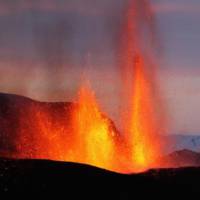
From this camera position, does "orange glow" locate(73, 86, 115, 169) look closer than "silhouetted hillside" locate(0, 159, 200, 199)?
No

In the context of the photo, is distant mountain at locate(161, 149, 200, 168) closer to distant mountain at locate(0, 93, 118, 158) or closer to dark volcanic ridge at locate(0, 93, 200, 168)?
dark volcanic ridge at locate(0, 93, 200, 168)

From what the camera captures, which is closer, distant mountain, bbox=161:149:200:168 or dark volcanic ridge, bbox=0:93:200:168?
distant mountain, bbox=161:149:200:168

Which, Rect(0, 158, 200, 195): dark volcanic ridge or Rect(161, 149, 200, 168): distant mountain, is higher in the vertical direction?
Rect(0, 158, 200, 195): dark volcanic ridge

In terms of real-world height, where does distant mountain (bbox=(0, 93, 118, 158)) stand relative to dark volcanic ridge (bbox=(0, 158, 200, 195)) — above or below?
below

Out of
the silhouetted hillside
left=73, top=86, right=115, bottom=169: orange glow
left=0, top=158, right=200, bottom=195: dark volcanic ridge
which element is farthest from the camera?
left=73, top=86, right=115, bottom=169: orange glow

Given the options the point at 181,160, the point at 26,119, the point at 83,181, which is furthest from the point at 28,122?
the point at 83,181

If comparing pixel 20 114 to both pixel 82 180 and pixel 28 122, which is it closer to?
pixel 28 122

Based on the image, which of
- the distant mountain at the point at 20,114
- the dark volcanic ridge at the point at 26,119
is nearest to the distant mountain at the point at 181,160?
the dark volcanic ridge at the point at 26,119

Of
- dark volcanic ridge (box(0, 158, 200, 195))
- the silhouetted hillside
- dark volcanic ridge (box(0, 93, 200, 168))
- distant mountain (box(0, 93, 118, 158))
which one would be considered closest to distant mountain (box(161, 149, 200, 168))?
dark volcanic ridge (box(0, 93, 200, 168))

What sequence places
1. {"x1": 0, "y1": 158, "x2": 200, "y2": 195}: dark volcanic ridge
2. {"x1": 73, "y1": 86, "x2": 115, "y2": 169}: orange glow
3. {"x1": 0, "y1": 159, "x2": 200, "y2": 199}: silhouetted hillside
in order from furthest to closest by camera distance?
{"x1": 73, "y1": 86, "x2": 115, "y2": 169}: orange glow < {"x1": 0, "y1": 158, "x2": 200, "y2": 195}: dark volcanic ridge < {"x1": 0, "y1": 159, "x2": 200, "y2": 199}: silhouetted hillside

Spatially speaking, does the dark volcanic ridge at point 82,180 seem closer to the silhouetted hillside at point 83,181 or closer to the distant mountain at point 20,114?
the silhouetted hillside at point 83,181

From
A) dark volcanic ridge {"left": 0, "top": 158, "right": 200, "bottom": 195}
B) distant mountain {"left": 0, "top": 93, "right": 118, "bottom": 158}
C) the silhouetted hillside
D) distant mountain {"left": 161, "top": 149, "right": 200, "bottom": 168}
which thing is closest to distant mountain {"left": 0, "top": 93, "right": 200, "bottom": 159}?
distant mountain {"left": 0, "top": 93, "right": 118, "bottom": 158}

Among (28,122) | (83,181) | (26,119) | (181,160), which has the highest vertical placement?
(83,181)

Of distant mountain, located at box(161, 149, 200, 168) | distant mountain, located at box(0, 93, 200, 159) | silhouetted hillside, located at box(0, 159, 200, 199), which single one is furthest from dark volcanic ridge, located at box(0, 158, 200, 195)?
distant mountain, located at box(0, 93, 200, 159)
